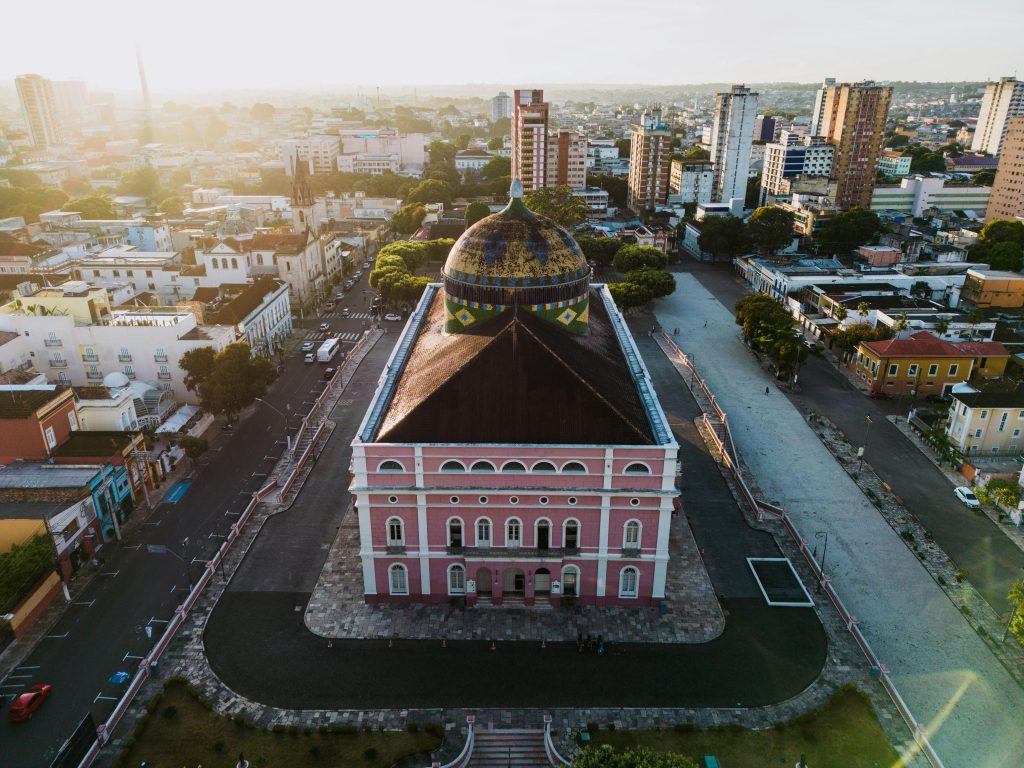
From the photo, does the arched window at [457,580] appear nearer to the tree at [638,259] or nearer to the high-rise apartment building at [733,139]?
the tree at [638,259]

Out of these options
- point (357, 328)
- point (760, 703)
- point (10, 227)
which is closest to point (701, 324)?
point (357, 328)

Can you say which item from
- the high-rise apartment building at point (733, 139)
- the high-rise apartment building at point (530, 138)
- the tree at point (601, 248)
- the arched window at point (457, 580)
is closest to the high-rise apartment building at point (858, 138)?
the high-rise apartment building at point (733, 139)

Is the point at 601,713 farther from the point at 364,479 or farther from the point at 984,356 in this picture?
the point at 984,356

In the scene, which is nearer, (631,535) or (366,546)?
(631,535)

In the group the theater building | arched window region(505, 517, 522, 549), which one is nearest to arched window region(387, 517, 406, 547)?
the theater building

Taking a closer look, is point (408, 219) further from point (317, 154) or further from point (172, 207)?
point (317, 154)

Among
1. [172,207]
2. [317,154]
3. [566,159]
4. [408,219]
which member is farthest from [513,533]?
[317,154]
